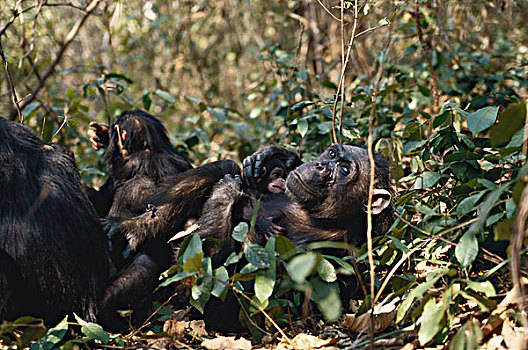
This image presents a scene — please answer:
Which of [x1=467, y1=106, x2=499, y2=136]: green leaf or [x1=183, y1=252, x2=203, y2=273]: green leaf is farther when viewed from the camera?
[x1=467, y1=106, x2=499, y2=136]: green leaf

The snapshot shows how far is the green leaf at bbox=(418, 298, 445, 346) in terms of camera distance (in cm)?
240

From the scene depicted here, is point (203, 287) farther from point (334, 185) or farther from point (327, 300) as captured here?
point (334, 185)

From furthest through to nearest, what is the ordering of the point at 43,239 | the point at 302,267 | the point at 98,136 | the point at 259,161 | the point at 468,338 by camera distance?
the point at 98,136, the point at 259,161, the point at 43,239, the point at 468,338, the point at 302,267

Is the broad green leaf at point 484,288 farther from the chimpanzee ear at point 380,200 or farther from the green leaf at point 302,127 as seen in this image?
the green leaf at point 302,127

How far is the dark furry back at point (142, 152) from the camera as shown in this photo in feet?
15.3

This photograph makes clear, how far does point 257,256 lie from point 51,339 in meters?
1.15

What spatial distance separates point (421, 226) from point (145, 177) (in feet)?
8.01

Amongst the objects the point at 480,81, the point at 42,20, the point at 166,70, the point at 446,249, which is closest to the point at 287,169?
the point at 446,249

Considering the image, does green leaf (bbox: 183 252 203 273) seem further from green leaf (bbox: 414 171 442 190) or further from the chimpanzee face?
green leaf (bbox: 414 171 442 190)

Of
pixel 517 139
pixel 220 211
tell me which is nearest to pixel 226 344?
pixel 220 211

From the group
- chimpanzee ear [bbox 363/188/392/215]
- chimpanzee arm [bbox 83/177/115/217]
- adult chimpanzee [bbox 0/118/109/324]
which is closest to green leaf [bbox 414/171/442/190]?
chimpanzee ear [bbox 363/188/392/215]

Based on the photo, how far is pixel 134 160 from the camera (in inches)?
185

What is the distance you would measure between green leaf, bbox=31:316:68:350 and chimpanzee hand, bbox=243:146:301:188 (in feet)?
6.36

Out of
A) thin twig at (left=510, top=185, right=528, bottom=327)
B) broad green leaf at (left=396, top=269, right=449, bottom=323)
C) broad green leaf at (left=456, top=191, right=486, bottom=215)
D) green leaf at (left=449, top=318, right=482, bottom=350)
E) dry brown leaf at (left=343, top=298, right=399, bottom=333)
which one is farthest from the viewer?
dry brown leaf at (left=343, top=298, right=399, bottom=333)
